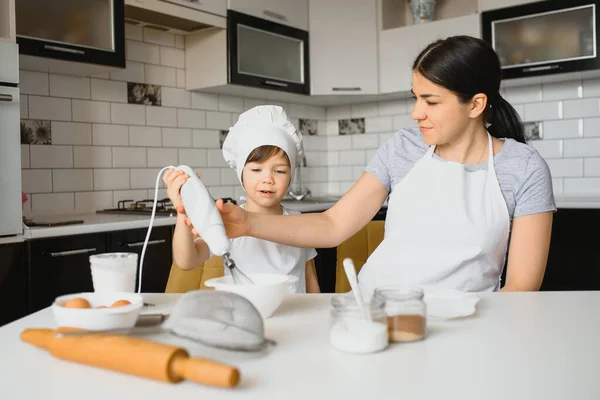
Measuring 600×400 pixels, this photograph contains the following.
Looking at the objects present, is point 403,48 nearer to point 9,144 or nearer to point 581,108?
point 581,108

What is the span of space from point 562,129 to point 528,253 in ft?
7.21

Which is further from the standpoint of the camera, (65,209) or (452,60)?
(65,209)

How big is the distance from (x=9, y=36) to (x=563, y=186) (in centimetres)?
278

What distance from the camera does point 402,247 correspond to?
1631 millimetres

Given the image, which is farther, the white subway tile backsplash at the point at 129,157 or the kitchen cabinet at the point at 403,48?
the kitchen cabinet at the point at 403,48

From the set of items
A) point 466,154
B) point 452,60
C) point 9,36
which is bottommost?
point 466,154

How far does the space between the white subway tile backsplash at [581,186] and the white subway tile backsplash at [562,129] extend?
0.78ft

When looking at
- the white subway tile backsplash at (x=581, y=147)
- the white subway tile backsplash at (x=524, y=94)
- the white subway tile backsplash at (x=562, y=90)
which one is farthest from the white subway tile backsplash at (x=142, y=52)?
the white subway tile backsplash at (x=581, y=147)

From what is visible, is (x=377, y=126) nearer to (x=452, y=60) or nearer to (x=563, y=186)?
(x=563, y=186)

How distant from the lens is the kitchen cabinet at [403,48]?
11.5ft

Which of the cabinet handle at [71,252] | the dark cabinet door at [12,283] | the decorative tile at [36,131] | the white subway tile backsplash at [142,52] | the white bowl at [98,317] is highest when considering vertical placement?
the white subway tile backsplash at [142,52]

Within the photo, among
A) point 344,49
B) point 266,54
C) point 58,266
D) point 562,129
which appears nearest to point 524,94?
point 562,129

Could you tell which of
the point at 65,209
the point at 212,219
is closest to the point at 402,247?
the point at 212,219

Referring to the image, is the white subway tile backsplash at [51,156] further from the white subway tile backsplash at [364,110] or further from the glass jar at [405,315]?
the glass jar at [405,315]
